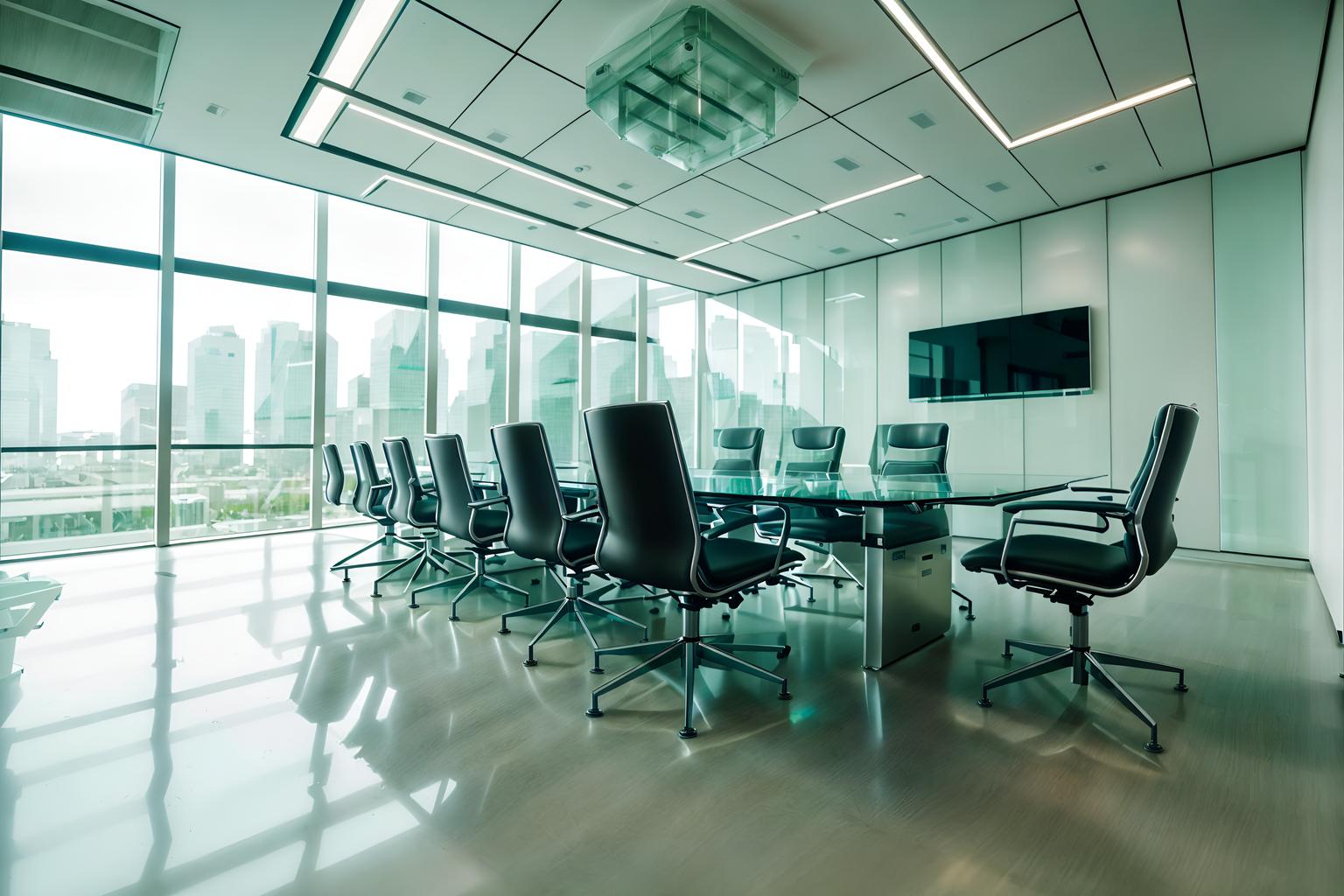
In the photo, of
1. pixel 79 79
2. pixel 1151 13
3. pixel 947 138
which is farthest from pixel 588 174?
pixel 1151 13

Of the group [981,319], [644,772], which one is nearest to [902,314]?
[981,319]

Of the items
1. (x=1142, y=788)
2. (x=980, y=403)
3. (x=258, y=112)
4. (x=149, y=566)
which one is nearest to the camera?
(x=1142, y=788)

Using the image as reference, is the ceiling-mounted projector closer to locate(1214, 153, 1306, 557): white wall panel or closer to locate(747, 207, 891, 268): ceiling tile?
locate(747, 207, 891, 268): ceiling tile

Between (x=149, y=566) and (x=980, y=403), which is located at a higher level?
(x=980, y=403)

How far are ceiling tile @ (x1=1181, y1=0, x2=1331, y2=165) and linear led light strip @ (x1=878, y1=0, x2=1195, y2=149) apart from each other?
248 millimetres

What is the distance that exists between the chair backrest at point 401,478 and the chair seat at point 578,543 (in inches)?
67.0

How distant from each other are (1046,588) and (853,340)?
6203 millimetres

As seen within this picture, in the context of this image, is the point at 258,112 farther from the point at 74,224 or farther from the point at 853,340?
the point at 853,340

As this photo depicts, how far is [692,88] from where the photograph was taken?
3.62 metres

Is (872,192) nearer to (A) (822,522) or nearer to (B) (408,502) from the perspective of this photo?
(A) (822,522)

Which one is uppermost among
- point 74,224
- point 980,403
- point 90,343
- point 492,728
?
A: point 74,224

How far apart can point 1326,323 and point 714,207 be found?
4756 mm

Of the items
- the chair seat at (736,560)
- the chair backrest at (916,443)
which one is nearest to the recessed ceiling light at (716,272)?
the chair backrest at (916,443)

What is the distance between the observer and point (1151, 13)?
3.44 metres
